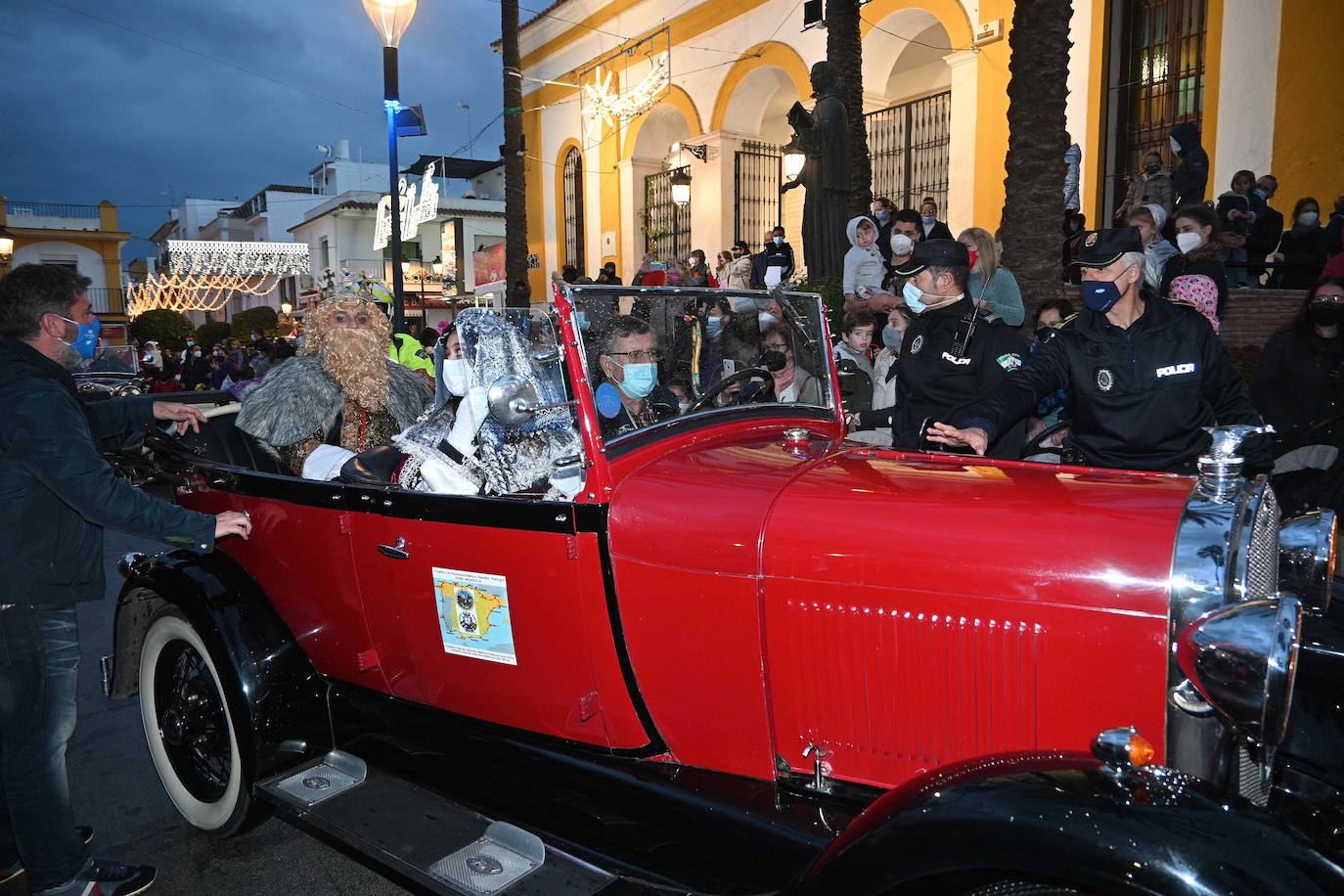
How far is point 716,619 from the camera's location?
6.91ft

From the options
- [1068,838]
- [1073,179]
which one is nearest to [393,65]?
[1073,179]

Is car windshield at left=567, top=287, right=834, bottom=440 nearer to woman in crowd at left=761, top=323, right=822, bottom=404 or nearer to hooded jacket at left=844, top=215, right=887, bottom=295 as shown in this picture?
woman in crowd at left=761, top=323, right=822, bottom=404

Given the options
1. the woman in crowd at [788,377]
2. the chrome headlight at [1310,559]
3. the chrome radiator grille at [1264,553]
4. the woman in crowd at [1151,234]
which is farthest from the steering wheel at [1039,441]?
the woman in crowd at [1151,234]

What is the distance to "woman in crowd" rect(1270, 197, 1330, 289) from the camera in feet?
26.1

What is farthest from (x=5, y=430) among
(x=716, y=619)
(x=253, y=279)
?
(x=253, y=279)

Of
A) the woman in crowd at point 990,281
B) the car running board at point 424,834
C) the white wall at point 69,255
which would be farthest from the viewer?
the white wall at point 69,255

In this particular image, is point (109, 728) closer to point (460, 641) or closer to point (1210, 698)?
point (460, 641)

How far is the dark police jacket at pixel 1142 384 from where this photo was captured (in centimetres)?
311

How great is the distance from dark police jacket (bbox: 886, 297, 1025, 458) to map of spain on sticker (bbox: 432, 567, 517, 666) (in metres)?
2.05

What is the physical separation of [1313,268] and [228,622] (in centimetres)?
915

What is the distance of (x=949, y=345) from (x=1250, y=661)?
2465 mm

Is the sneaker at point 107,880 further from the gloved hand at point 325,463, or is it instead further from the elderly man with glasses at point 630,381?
the elderly man with glasses at point 630,381

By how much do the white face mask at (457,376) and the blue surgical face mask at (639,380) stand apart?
0.51 m

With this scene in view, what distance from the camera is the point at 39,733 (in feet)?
8.36
